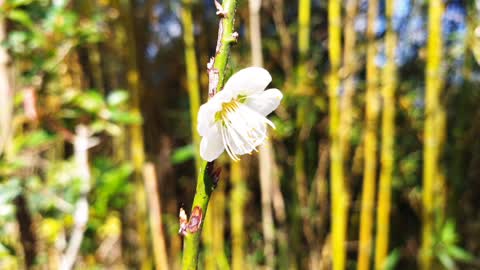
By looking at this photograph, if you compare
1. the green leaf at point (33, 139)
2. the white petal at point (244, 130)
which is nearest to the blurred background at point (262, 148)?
the green leaf at point (33, 139)

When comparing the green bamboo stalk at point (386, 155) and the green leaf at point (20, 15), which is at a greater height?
the green leaf at point (20, 15)

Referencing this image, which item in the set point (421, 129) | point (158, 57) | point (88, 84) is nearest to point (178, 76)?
point (158, 57)

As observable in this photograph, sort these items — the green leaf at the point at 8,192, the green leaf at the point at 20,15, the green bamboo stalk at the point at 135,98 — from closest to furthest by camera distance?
the green leaf at the point at 8,192, the green leaf at the point at 20,15, the green bamboo stalk at the point at 135,98

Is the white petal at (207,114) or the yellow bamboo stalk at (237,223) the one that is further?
the yellow bamboo stalk at (237,223)

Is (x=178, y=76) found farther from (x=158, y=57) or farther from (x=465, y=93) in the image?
(x=465, y=93)

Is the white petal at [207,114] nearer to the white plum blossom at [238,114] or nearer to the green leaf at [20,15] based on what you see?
the white plum blossom at [238,114]

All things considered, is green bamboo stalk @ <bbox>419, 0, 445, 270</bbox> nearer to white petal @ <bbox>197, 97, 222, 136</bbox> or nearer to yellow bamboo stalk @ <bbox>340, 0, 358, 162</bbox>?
yellow bamboo stalk @ <bbox>340, 0, 358, 162</bbox>

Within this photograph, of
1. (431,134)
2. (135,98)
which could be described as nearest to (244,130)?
(135,98)
